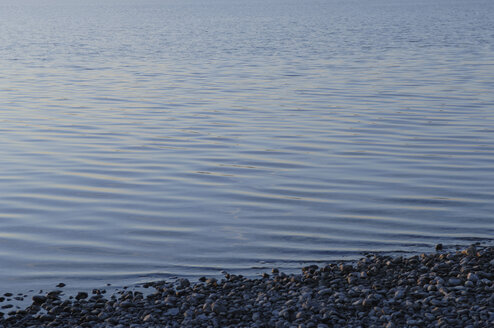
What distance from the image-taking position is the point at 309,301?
882cm

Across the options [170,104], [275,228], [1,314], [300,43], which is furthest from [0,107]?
[300,43]

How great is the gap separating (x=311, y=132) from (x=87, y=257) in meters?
10.1

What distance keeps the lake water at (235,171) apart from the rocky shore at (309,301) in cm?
97

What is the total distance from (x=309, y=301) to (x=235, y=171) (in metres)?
7.88

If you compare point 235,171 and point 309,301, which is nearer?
point 309,301

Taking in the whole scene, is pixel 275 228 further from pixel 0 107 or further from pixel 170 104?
pixel 0 107

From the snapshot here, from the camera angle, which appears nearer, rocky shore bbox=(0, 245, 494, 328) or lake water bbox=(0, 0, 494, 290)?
rocky shore bbox=(0, 245, 494, 328)

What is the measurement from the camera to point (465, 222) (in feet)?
41.9

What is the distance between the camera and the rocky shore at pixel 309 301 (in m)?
8.41

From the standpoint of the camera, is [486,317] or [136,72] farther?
[136,72]

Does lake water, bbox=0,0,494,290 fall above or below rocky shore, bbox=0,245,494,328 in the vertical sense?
above

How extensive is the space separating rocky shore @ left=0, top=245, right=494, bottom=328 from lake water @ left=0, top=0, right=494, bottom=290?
97cm

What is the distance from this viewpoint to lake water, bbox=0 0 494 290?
1182 cm

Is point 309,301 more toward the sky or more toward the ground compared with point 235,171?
more toward the ground
